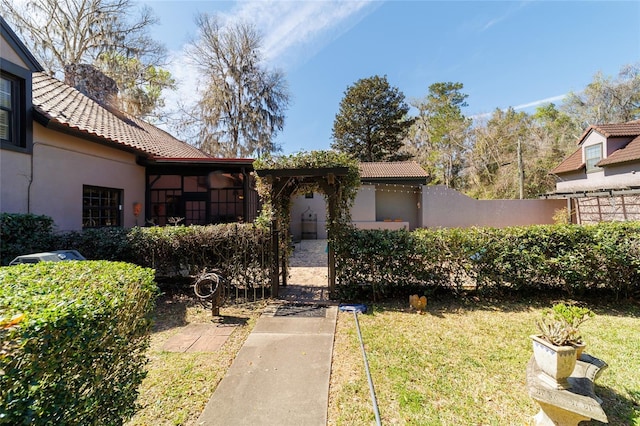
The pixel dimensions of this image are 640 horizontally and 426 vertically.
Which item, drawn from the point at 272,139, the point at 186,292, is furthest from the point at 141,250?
the point at 272,139

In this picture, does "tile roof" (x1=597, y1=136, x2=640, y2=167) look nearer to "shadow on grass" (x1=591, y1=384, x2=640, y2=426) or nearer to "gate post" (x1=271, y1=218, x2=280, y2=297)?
"shadow on grass" (x1=591, y1=384, x2=640, y2=426)

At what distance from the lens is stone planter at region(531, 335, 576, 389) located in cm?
224

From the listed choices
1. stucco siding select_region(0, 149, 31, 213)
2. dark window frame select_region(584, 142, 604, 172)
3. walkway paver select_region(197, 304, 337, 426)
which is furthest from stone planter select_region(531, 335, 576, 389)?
dark window frame select_region(584, 142, 604, 172)

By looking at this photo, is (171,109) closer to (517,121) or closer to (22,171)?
(22,171)

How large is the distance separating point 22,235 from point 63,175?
7.24 ft

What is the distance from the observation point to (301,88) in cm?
1828

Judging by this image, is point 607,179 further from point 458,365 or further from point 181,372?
point 181,372

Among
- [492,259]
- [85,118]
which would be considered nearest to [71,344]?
[492,259]

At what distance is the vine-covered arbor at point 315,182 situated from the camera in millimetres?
5387

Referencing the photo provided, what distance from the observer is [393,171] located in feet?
51.3

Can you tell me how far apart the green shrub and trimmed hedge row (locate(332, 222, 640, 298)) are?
5896 mm

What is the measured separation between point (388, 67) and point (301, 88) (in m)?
9.64

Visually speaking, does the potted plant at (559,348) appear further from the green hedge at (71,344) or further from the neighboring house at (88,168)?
the neighboring house at (88,168)

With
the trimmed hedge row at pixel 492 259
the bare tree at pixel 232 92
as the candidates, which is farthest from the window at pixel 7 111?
the bare tree at pixel 232 92
